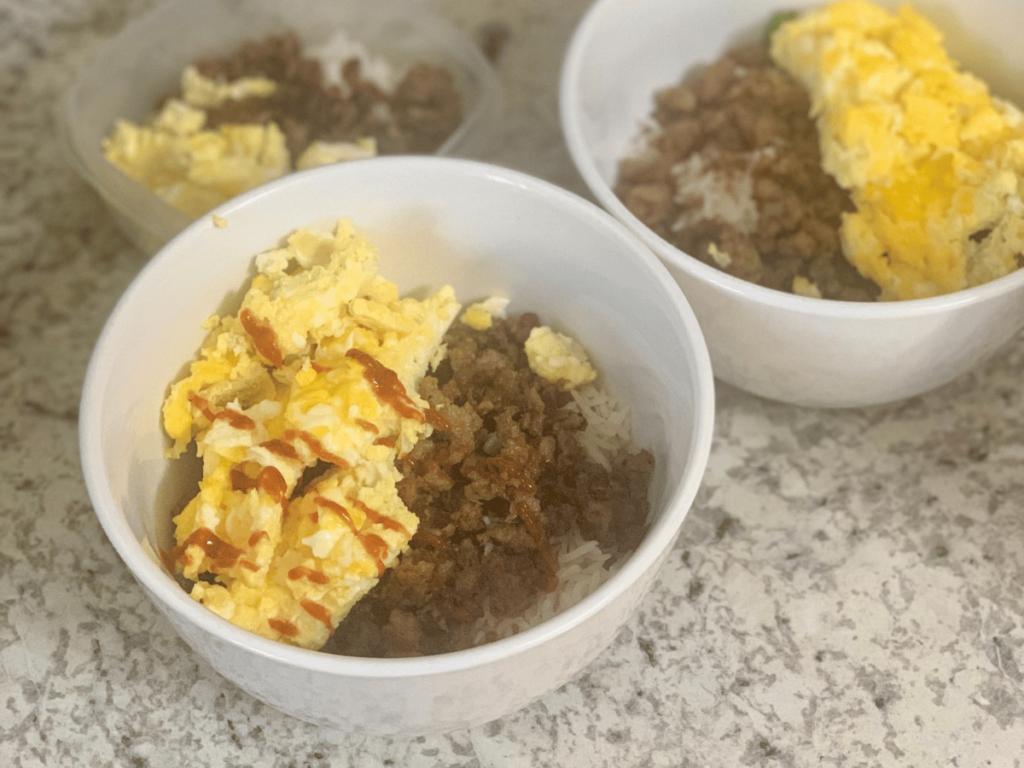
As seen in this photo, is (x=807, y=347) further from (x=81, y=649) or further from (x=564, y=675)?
(x=81, y=649)

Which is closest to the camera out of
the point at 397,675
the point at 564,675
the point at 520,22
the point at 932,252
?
the point at 397,675

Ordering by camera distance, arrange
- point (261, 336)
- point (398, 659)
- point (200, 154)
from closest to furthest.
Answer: point (398, 659) < point (261, 336) < point (200, 154)

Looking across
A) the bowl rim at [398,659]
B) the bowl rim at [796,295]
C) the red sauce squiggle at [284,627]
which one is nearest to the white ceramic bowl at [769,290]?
the bowl rim at [796,295]

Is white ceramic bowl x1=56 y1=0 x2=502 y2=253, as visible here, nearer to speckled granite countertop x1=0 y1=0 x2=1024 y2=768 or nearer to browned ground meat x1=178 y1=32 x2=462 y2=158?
browned ground meat x1=178 y1=32 x2=462 y2=158

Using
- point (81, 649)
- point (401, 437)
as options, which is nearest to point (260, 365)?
point (401, 437)

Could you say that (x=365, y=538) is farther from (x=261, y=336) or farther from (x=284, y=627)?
(x=261, y=336)

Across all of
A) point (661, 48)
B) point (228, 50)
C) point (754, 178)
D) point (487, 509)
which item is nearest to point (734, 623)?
point (487, 509)

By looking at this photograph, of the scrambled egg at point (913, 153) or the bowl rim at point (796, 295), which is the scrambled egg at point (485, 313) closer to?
the bowl rim at point (796, 295)
